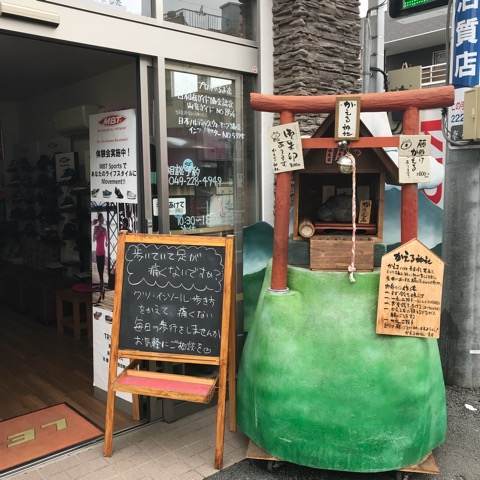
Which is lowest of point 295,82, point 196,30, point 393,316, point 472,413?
point 472,413

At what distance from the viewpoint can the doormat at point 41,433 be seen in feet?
11.2

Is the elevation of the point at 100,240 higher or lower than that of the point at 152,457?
higher

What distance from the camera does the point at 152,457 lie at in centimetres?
336

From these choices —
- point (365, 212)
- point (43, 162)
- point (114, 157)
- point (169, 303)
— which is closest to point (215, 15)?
point (114, 157)

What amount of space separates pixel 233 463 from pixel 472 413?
2.07 metres

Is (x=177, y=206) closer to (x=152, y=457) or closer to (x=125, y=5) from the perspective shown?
(x=125, y=5)

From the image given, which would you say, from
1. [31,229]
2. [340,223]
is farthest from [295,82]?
[31,229]

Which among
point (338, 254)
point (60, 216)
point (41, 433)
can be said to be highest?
point (60, 216)

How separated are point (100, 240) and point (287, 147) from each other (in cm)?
189

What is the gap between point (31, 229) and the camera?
736 centimetres

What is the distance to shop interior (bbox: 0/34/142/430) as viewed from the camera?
173 inches

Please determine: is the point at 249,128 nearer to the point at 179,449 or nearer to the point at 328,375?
the point at 328,375

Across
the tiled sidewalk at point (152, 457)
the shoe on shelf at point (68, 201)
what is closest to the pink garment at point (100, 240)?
the tiled sidewalk at point (152, 457)

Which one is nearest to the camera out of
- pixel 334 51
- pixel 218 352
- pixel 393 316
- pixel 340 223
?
pixel 393 316
